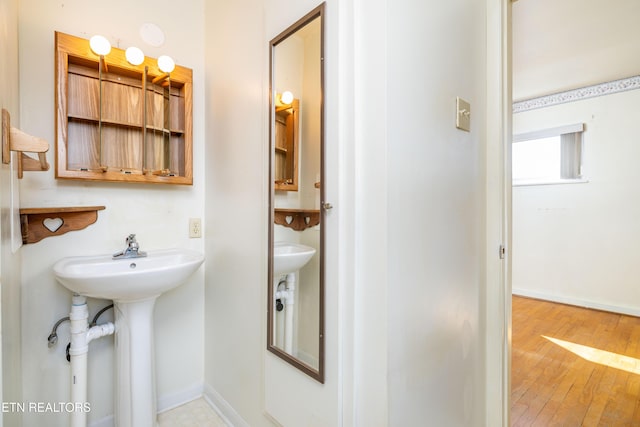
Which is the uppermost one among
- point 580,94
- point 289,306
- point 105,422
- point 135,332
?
point 580,94

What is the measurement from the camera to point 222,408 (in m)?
Result: 1.58

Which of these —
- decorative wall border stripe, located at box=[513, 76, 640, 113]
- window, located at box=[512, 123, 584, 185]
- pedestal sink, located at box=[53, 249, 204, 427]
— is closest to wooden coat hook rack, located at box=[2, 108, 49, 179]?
pedestal sink, located at box=[53, 249, 204, 427]

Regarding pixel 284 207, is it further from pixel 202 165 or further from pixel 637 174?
pixel 637 174

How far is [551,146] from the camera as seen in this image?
370cm

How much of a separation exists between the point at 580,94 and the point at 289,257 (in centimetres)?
416

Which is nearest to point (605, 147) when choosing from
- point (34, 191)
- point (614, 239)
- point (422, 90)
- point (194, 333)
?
point (614, 239)

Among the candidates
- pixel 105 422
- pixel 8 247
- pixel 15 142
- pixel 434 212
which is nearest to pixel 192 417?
pixel 105 422

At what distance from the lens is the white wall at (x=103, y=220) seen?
50.2 inches

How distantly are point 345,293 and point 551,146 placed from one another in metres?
4.10

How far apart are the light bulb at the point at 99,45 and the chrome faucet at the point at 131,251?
840 millimetres

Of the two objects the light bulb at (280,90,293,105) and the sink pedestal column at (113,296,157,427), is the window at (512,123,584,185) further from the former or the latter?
the sink pedestal column at (113,296,157,427)

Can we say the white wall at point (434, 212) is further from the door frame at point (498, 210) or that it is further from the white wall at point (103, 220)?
the white wall at point (103, 220)

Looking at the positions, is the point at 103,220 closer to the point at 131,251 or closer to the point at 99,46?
the point at 131,251

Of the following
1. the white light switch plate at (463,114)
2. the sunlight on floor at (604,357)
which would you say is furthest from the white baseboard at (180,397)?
the sunlight on floor at (604,357)
